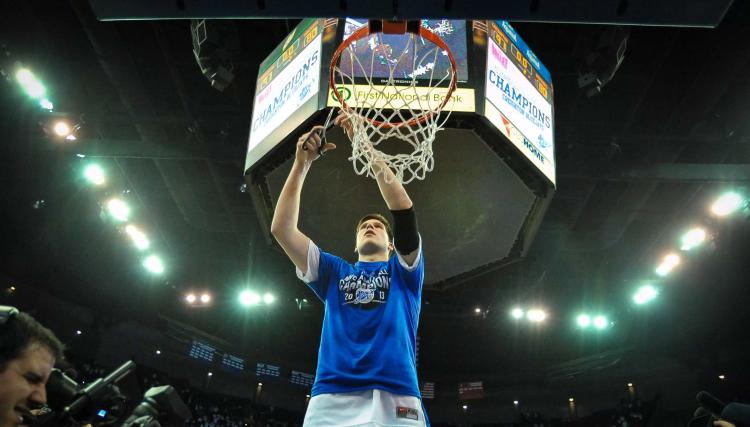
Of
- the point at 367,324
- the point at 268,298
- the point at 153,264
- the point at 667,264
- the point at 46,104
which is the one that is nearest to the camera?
the point at 367,324

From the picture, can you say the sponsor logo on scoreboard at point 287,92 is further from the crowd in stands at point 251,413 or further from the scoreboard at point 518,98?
the crowd in stands at point 251,413

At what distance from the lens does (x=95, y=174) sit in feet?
32.0

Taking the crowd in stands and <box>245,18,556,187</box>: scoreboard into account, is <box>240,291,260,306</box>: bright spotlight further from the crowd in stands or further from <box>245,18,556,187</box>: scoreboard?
<box>245,18,556,187</box>: scoreboard

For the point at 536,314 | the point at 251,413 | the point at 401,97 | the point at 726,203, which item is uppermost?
the point at 726,203

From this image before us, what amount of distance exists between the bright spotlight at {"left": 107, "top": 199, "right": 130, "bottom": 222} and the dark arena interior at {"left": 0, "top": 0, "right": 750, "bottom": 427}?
55mm

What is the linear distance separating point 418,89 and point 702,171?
4.82 m

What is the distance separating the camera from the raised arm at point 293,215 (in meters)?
2.62

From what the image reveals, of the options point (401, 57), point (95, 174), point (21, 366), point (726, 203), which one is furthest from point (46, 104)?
point (726, 203)

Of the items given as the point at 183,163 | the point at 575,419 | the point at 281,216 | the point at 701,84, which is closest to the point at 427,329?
the point at 575,419

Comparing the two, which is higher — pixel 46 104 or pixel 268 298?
pixel 46 104

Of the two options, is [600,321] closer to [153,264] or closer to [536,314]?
[536,314]

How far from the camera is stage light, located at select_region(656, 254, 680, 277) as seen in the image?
36.0ft

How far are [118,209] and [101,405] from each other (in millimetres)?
9404

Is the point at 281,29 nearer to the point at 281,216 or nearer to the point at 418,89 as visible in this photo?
the point at 418,89
